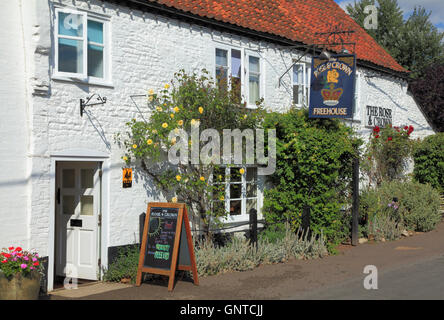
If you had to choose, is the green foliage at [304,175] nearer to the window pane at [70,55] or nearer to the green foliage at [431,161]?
the window pane at [70,55]

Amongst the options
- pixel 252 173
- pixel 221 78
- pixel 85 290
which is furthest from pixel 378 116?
pixel 85 290

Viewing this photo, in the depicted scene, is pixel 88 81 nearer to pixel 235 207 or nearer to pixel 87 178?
pixel 87 178

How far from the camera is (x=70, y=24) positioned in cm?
931

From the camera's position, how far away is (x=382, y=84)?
60.8ft

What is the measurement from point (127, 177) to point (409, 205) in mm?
A: 8922

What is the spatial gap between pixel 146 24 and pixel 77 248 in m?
4.65

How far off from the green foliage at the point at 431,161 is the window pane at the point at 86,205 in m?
13.3

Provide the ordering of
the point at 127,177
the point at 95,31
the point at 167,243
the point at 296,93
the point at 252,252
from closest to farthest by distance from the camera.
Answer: the point at 167,243 → the point at 95,31 → the point at 127,177 → the point at 252,252 → the point at 296,93

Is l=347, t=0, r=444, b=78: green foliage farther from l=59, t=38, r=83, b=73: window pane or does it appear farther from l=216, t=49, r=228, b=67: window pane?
l=59, t=38, r=83, b=73: window pane

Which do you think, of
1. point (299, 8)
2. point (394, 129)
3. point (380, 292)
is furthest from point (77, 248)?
point (394, 129)

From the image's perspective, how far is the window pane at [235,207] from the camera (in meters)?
12.4

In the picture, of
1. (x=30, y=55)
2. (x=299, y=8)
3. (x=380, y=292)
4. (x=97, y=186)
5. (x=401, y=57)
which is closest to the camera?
(x=380, y=292)

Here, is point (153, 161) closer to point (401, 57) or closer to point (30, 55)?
point (30, 55)

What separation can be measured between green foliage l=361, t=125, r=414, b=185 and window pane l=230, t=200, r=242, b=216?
6026 millimetres
